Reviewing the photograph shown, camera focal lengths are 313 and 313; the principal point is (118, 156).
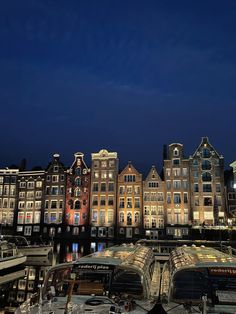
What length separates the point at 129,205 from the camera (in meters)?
67.1

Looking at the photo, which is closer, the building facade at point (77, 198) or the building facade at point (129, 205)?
the building facade at point (129, 205)

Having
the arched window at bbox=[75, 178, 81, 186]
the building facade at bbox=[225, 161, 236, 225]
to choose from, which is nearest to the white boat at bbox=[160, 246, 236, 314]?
the building facade at bbox=[225, 161, 236, 225]

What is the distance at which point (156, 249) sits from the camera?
27031 mm

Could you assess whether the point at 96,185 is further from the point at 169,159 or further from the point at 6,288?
the point at 6,288

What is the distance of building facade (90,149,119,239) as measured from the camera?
66750mm

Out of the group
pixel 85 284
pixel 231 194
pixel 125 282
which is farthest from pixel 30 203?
pixel 85 284

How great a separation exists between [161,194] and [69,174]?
2155cm

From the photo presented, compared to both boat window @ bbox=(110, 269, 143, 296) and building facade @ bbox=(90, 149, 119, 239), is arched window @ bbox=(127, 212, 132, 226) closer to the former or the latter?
building facade @ bbox=(90, 149, 119, 239)

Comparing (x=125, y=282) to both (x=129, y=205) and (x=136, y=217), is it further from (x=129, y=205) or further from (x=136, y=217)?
(x=129, y=205)

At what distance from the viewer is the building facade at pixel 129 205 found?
215 feet

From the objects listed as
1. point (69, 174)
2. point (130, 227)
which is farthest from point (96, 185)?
point (130, 227)

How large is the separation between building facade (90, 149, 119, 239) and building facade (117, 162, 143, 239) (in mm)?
1314

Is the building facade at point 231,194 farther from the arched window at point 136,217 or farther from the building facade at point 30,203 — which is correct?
the building facade at point 30,203

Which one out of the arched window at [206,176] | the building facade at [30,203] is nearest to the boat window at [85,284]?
the arched window at [206,176]
